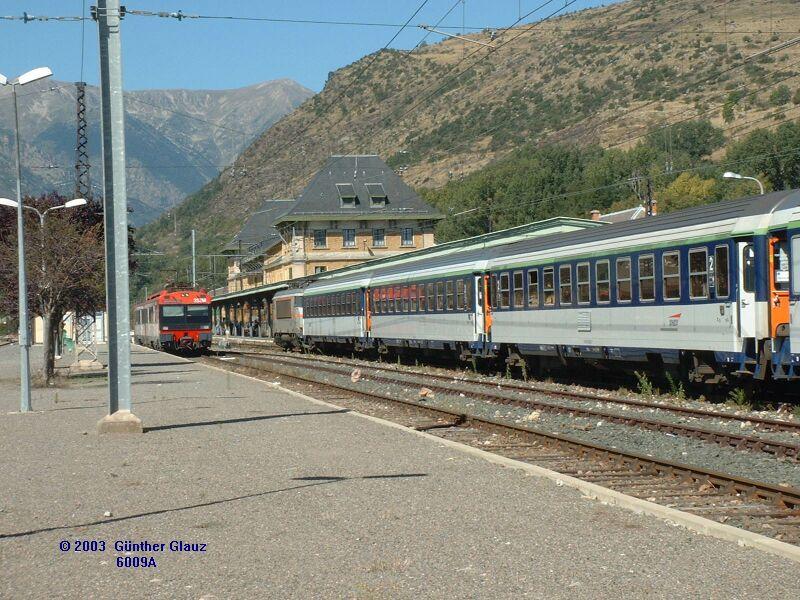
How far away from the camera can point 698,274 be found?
715 inches

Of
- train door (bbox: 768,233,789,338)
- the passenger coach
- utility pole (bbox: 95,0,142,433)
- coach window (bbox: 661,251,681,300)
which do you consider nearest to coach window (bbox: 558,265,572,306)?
the passenger coach

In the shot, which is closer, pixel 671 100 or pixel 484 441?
pixel 484 441

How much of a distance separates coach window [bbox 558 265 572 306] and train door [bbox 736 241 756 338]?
19.4 feet

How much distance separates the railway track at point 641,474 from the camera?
9.34 m

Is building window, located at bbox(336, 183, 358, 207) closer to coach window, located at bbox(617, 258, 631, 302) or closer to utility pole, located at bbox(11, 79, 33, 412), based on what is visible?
utility pole, located at bbox(11, 79, 33, 412)

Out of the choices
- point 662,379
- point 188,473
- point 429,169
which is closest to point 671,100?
point 429,169

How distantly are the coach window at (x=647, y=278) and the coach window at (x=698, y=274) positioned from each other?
1201 mm

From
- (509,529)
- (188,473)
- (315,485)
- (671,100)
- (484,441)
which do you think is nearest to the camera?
(509,529)

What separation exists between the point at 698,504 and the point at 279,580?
446cm

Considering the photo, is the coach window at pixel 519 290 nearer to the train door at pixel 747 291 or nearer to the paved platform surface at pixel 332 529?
the train door at pixel 747 291

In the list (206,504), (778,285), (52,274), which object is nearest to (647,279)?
(778,285)

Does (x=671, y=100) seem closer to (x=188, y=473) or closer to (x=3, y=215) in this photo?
(x=3, y=215)

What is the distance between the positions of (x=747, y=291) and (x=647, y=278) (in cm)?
298

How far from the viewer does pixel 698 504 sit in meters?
10.0
